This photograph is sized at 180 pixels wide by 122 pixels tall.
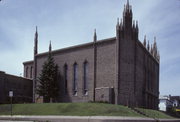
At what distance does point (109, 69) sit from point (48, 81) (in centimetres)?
1537

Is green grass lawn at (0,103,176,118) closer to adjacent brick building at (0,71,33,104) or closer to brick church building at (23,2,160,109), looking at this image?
brick church building at (23,2,160,109)

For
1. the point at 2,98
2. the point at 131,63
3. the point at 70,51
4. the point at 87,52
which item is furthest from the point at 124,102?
the point at 2,98

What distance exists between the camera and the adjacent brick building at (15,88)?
201ft

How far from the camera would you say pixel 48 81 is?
60.2 m

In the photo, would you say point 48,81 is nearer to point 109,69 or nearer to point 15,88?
point 15,88

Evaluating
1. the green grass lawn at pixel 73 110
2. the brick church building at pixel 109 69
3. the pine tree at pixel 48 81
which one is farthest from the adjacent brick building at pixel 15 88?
the green grass lawn at pixel 73 110

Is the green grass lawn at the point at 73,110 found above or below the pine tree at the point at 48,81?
below

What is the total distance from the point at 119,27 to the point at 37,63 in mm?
25023

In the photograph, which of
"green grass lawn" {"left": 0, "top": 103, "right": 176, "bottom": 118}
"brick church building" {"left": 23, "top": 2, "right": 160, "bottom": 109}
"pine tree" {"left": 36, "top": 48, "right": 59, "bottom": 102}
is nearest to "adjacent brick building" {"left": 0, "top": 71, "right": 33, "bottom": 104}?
"pine tree" {"left": 36, "top": 48, "right": 59, "bottom": 102}

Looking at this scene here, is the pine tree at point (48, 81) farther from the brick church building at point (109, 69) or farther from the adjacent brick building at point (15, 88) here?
the adjacent brick building at point (15, 88)

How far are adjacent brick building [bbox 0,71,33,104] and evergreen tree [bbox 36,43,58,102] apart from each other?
23.9ft

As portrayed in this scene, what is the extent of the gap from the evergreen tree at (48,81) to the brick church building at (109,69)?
135cm

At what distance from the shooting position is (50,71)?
61250mm

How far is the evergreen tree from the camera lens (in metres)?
59.8
